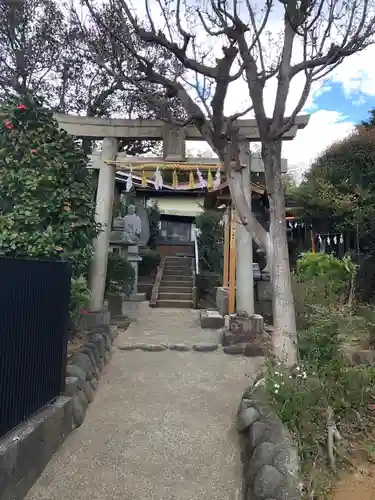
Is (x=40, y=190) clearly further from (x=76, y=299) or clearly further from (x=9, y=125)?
(x=76, y=299)

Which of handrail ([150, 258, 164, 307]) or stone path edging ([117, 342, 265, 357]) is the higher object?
handrail ([150, 258, 164, 307])

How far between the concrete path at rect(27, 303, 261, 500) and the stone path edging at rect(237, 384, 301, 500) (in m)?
0.21

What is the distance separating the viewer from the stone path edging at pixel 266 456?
2852 millimetres

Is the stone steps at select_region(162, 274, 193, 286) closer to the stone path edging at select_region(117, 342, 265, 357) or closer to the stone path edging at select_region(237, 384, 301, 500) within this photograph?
the stone path edging at select_region(117, 342, 265, 357)

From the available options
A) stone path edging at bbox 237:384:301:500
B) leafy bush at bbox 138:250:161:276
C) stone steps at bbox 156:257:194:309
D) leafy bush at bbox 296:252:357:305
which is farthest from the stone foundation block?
leafy bush at bbox 138:250:161:276

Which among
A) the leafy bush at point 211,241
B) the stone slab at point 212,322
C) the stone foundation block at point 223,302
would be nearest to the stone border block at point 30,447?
the stone slab at point 212,322

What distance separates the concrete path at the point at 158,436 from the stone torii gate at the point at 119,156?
1468 mm

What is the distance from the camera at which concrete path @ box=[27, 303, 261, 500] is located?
11.0 ft

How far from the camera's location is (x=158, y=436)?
413cm

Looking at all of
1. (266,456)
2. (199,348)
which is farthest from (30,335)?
(199,348)

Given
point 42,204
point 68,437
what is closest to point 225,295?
point 42,204

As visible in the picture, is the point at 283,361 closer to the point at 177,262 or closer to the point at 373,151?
the point at 373,151

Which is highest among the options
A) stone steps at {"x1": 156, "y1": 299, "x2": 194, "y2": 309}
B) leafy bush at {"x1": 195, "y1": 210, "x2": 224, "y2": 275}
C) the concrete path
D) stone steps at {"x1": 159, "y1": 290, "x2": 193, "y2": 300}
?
leafy bush at {"x1": 195, "y1": 210, "x2": 224, "y2": 275}

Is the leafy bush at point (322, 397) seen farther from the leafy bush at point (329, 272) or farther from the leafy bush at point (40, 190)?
the leafy bush at point (40, 190)
